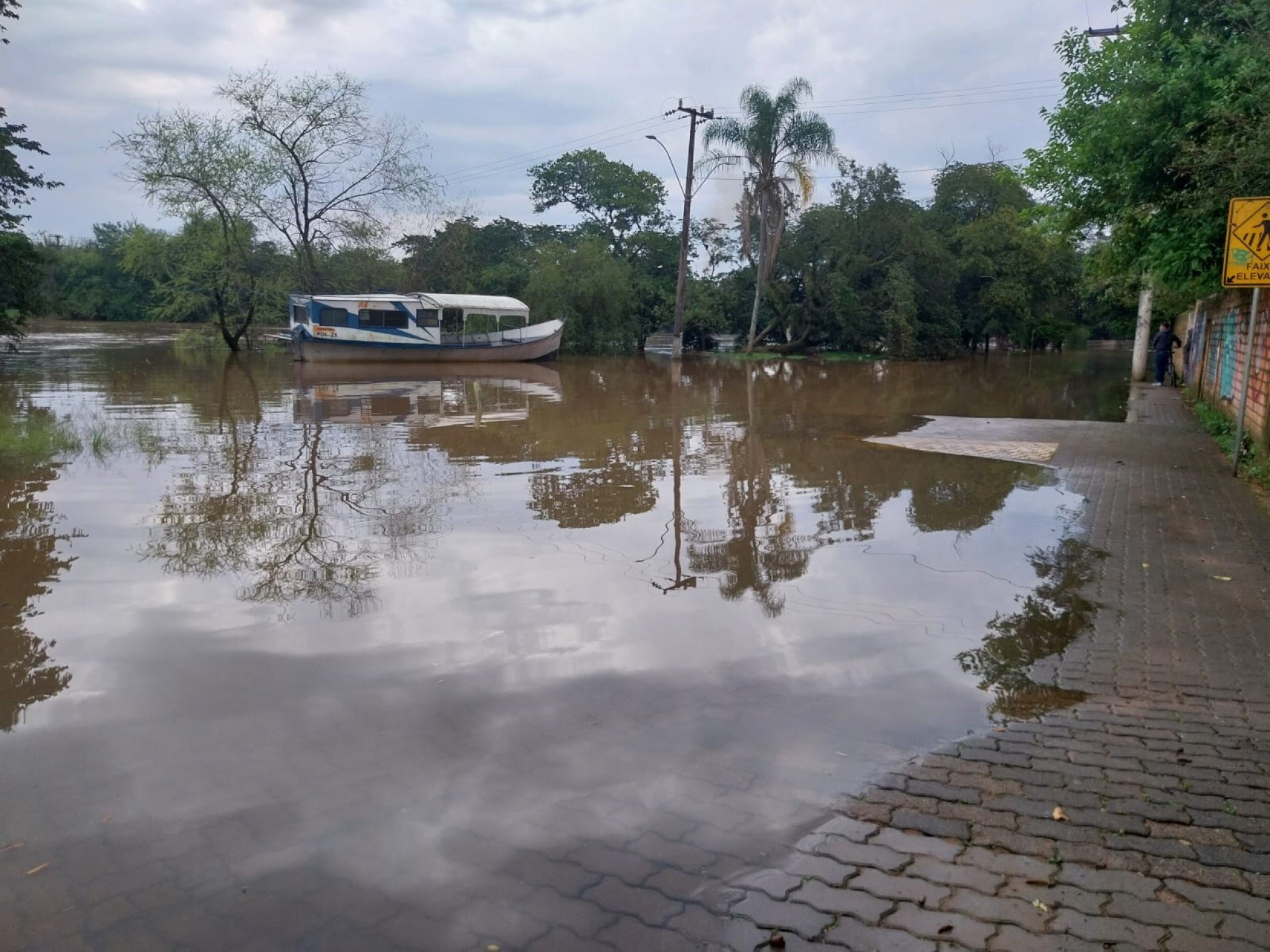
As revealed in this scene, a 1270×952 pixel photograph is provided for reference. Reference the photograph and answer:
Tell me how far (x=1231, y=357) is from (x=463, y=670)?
55.5 ft

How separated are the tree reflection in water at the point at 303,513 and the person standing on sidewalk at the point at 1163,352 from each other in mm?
23416

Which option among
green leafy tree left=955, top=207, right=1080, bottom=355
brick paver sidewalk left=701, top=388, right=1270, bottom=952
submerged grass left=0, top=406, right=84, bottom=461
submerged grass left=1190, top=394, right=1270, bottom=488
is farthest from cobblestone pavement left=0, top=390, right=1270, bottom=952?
green leafy tree left=955, top=207, right=1080, bottom=355

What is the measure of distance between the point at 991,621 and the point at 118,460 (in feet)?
36.9

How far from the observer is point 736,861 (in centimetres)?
359

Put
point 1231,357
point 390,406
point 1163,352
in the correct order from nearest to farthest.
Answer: point 1231,357
point 390,406
point 1163,352

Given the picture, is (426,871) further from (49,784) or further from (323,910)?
(49,784)

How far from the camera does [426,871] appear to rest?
354 centimetres

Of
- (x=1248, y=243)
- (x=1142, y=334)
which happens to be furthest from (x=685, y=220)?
(x=1248, y=243)

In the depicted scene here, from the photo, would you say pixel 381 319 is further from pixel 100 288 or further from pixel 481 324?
pixel 100 288

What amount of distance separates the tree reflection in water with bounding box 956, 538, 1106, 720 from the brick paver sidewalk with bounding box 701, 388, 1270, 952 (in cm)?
14

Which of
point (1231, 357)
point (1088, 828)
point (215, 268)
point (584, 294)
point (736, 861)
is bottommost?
point (736, 861)

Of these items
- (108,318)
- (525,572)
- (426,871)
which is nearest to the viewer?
(426,871)

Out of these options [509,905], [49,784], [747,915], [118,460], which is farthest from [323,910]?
[118,460]

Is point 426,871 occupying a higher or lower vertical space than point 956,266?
lower
